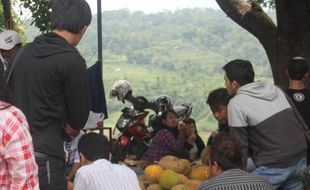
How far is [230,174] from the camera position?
273 centimetres

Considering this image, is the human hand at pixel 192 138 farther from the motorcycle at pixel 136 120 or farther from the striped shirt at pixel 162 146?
the striped shirt at pixel 162 146

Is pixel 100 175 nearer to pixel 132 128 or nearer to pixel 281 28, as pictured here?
pixel 281 28

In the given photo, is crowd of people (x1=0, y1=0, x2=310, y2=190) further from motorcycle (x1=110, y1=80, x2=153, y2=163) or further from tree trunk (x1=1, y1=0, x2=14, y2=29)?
tree trunk (x1=1, y1=0, x2=14, y2=29)

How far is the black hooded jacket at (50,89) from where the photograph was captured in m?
2.73

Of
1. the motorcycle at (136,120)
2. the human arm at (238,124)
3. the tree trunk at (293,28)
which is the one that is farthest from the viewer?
the motorcycle at (136,120)

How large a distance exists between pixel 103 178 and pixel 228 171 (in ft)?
2.07

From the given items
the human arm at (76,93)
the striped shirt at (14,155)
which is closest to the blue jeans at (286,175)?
the human arm at (76,93)

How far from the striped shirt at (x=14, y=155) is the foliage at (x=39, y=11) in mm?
5449

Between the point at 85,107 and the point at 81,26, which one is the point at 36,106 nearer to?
the point at 85,107

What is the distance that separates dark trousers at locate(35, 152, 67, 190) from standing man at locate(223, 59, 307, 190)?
44.1 inches

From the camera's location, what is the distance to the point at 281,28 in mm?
6152

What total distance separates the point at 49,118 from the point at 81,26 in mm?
482

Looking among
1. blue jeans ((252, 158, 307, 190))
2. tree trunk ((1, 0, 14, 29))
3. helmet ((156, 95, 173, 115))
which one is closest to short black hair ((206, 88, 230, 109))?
blue jeans ((252, 158, 307, 190))

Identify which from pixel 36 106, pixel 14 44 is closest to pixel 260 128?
pixel 36 106
